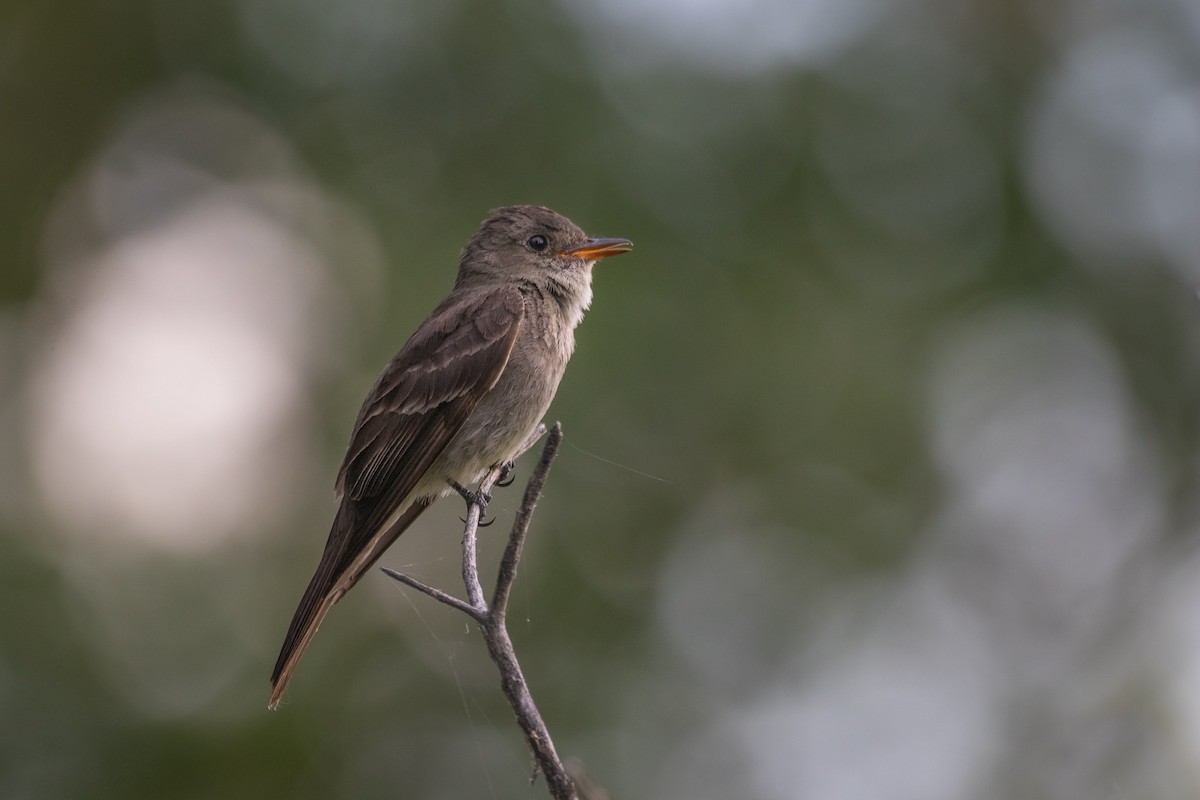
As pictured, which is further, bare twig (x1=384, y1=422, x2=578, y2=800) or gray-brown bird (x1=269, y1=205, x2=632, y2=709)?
gray-brown bird (x1=269, y1=205, x2=632, y2=709)

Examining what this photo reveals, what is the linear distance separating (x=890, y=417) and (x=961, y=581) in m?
1.39

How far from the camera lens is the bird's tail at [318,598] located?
5.16m

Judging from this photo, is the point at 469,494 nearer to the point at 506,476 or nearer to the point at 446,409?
the point at 446,409

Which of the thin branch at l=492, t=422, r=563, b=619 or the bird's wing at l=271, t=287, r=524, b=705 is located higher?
the thin branch at l=492, t=422, r=563, b=619

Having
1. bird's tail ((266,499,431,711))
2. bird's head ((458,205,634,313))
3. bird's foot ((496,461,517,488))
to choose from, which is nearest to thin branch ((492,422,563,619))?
bird's tail ((266,499,431,711))

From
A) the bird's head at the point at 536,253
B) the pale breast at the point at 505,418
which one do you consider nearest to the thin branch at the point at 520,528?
the pale breast at the point at 505,418

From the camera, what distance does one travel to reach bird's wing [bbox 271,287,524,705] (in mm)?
5656

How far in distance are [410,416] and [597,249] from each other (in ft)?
4.45

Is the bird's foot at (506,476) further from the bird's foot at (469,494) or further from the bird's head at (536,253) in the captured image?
the bird's head at (536,253)

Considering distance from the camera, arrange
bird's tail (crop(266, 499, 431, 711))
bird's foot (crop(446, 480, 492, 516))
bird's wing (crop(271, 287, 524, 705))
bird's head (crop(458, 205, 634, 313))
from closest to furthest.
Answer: bird's tail (crop(266, 499, 431, 711))
bird's wing (crop(271, 287, 524, 705))
bird's foot (crop(446, 480, 492, 516))
bird's head (crop(458, 205, 634, 313))

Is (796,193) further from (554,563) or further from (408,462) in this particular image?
(408,462)

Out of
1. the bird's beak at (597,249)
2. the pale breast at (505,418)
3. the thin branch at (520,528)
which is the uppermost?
the bird's beak at (597,249)

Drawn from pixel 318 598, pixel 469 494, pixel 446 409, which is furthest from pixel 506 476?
pixel 318 598

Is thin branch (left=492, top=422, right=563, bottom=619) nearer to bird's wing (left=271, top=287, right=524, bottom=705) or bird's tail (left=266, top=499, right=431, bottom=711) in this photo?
bird's tail (left=266, top=499, right=431, bottom=711)
